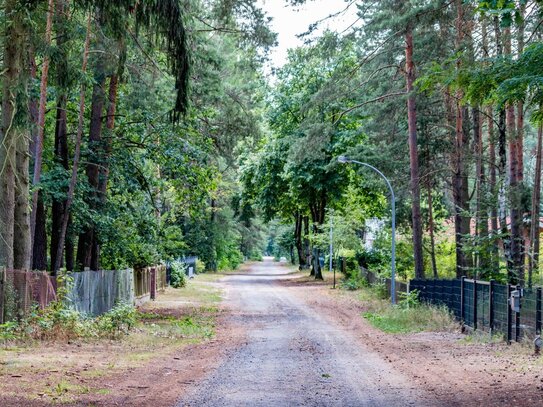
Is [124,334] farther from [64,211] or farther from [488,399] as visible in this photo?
[488,399]

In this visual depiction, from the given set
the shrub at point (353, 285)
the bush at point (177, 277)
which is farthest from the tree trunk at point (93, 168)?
the bush at point (177, 277)

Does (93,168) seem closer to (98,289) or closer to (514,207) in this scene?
(98,289)

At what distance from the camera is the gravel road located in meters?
9.01

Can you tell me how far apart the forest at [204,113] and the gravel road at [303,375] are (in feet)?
12.8

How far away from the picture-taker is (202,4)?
21.8 meters

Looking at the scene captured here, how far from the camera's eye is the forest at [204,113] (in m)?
10.6

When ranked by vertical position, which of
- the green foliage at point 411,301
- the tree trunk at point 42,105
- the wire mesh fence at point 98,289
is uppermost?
the tree trunk at point 42,105

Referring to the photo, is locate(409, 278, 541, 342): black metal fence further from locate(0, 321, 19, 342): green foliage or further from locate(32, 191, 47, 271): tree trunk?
locate(32, 191, 47, 271): tree trunk

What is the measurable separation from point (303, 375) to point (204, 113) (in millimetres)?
14255

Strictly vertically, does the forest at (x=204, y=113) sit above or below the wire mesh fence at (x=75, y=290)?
above

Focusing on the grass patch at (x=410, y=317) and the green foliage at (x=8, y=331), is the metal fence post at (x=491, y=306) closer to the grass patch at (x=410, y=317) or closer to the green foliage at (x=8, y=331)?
the grass patch at (x=410, y=317)

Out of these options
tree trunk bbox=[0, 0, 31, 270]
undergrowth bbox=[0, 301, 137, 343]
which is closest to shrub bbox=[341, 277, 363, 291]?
undergrowth bbox=[0, 301, 137, 343]

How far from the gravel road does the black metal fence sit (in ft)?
10.2

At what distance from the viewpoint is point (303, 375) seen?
11.2m
